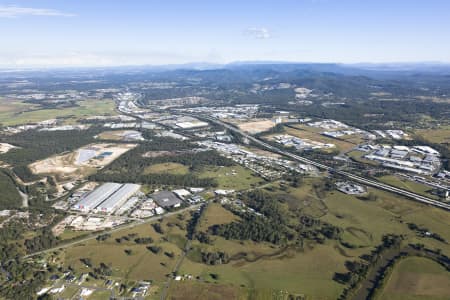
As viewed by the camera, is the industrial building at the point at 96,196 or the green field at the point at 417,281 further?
the industrial building at the point at 96,196

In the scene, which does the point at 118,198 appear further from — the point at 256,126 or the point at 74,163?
the point at 256,126

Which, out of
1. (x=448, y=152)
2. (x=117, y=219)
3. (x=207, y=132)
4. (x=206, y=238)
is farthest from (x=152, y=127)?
(x=448, y=152)

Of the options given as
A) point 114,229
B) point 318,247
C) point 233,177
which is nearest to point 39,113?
point 233,177

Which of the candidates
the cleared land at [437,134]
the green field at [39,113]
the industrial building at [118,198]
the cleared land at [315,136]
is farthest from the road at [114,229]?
the green field at [39,113]

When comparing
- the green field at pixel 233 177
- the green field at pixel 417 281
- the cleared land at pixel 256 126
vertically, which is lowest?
the green field at pixel 417 281

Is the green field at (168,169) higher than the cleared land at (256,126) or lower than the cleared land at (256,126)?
lower

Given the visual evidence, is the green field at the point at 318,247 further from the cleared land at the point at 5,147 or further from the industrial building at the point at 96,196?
the cleared land at the point at 5,147

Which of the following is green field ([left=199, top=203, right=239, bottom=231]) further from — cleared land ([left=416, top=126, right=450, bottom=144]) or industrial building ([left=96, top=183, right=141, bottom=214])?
cleared land ([left=416, top=126, right=450, bottom=144])
